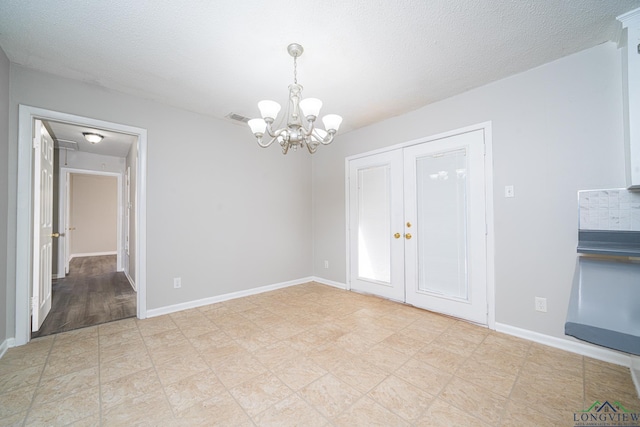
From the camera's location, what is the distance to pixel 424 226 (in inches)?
124

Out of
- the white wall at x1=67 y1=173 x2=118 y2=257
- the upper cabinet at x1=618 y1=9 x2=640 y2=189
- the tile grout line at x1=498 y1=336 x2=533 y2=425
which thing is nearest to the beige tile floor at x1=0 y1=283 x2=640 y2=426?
the tile grout line at x1=498 y1=336 x2=533 y2=425

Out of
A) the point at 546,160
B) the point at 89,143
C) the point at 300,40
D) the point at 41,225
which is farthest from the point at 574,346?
the point at 89,143

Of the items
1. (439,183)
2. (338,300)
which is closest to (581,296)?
(439,183)

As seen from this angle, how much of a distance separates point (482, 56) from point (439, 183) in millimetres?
1297

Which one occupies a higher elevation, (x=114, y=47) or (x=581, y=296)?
(x=114, y=47)

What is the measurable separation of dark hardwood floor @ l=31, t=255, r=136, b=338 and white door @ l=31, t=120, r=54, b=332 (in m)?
0.16

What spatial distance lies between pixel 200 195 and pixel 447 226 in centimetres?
309

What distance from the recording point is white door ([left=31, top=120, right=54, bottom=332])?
2416 millimetres

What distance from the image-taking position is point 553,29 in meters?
1.88

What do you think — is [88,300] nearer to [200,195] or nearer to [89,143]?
[200,195]

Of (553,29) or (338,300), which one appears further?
(338,300)

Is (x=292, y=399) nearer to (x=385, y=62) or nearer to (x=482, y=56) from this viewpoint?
(x=385, y=62)

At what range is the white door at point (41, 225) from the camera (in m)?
2.42

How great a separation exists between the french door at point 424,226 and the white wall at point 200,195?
3.91ft
